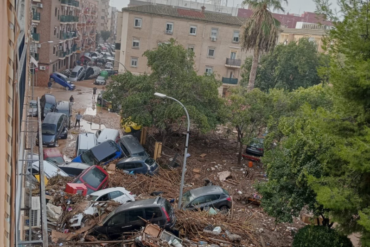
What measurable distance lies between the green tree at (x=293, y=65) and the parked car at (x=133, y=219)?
78.9ft

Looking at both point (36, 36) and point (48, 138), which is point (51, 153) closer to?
point (48, 138)

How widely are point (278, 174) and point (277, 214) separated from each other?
46.8 inches

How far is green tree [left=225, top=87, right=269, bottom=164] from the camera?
64.3ft

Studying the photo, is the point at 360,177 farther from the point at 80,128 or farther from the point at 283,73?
the point at 283,73

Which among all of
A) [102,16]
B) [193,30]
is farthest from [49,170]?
[102,16]

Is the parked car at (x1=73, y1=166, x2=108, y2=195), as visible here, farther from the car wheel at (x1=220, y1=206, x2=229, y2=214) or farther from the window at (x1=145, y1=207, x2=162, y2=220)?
the car wheel at (x1=220, y1=206, x2=229, y2=214)

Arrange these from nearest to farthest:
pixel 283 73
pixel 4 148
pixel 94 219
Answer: pixel 4 148 < pixel 94 219 < pixel 283 73

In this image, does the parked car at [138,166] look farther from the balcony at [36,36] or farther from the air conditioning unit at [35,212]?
the balcony at [36,36]

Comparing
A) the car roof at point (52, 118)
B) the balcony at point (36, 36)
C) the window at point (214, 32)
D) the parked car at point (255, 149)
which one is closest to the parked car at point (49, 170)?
the car roof at point (52, 118)

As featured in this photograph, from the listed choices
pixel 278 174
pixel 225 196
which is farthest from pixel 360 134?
pixel 225 196

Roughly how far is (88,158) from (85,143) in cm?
183

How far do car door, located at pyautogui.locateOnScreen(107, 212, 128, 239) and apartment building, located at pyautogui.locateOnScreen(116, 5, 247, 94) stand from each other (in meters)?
28.2

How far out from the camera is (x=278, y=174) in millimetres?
10859

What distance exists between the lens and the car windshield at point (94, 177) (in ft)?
48.9
